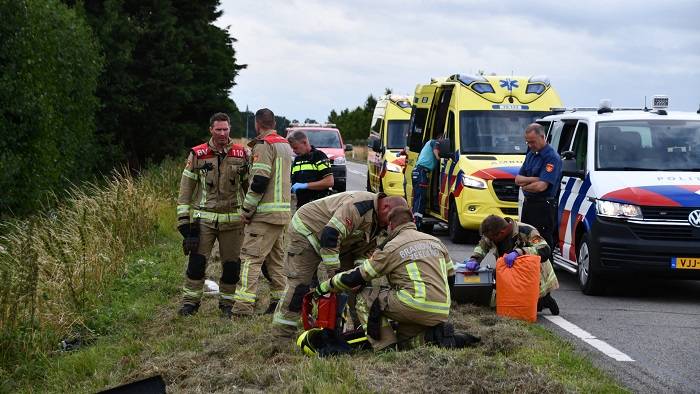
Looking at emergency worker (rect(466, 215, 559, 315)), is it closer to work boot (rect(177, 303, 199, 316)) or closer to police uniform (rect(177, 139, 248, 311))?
police uniform (rect(177, 139, 248, 311))

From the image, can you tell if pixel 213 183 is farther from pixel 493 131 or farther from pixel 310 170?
pixel 493 131

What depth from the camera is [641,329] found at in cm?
931

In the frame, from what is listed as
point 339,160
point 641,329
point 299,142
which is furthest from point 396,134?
point 641,329

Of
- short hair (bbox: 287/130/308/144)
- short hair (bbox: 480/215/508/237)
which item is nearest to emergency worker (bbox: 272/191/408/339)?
short hair (bbox: 480/215/508/237)

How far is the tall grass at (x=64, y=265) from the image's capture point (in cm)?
904

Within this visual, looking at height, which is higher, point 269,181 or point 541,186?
point 269,181

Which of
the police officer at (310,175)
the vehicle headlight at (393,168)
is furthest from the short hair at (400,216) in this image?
the vehicle headlight at (393,168)

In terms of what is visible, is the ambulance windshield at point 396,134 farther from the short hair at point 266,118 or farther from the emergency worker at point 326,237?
the emergency worker at point 326,237

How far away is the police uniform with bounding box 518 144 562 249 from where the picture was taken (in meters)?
11.2

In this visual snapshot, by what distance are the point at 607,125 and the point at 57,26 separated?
11.7 meters

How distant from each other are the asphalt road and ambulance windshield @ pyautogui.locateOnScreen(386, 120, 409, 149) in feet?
35.0

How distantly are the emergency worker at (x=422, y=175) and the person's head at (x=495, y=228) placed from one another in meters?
7.10

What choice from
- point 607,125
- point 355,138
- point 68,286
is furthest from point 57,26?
point 355,138

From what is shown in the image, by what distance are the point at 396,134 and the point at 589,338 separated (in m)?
14.9
